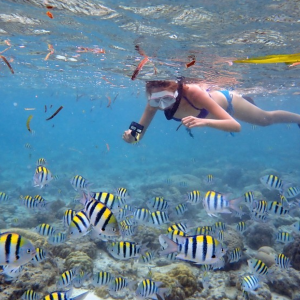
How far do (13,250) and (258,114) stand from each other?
9585 millimetres

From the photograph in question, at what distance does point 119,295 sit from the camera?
6828mm

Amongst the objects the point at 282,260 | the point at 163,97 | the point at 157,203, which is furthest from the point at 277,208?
the point at 163,97

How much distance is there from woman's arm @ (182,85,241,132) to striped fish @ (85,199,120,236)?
217 cm

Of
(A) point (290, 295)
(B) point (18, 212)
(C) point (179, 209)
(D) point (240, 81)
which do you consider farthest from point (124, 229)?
(D) point (240, 81)

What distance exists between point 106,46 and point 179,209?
9.67m

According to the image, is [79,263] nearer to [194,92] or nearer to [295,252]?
[194,92]

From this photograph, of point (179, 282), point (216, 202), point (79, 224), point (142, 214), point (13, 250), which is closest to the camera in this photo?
point (13, 250)

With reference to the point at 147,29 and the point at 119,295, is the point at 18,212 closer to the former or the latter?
the point at 119,295

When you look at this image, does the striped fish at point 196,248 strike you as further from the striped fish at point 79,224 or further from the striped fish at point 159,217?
the striped fish at point 159,217

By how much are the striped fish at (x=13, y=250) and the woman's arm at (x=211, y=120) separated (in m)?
3.27

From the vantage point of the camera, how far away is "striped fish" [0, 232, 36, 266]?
3.56 m

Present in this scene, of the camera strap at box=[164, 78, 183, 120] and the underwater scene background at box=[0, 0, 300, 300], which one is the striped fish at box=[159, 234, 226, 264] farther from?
the camera strap at box=[164, 78, 183, 120]

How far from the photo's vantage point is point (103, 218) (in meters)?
3.61

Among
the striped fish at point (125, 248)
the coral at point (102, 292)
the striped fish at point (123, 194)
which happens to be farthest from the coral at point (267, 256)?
the striped fish at point (125, 248)
